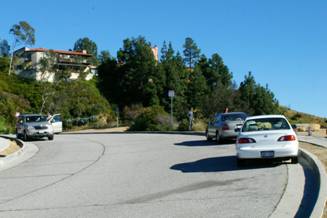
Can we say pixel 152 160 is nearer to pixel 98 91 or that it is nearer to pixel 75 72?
pixel 98 91

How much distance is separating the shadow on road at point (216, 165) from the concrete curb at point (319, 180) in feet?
3.22

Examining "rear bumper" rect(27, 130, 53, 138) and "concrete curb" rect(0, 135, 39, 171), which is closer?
"concrete curb" rect(0, 135, 39, 171)

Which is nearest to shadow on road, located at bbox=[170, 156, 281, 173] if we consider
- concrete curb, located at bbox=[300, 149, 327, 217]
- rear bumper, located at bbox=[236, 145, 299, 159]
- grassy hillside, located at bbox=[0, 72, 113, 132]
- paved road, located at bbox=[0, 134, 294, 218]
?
paved road, located at bbox=[0, 134, 294, 218]

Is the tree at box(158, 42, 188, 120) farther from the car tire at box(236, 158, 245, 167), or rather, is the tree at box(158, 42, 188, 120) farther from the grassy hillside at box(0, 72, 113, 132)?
the car tire at box(236, 158, 245, 167)

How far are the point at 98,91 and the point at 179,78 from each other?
47.4 ft

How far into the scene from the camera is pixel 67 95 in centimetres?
8250

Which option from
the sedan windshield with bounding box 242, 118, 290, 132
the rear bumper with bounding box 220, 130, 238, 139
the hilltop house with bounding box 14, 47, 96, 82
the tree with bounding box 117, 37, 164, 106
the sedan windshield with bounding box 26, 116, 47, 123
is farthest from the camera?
the hilltop house with bounding box 14, 47, 96, 82

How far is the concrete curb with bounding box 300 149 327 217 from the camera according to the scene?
8.36 metres

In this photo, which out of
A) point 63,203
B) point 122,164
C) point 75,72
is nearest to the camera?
point 63,203

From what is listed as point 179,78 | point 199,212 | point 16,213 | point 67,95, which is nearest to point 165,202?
point 199,212

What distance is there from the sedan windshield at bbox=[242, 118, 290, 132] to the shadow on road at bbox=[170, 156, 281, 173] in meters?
1.00

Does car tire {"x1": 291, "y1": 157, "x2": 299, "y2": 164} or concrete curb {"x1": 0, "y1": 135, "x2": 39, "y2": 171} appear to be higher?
car tire {"x1": 291, "y1": 157, "x2": 299, "y2": 164}

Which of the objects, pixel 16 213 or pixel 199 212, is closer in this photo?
pixel 199 212

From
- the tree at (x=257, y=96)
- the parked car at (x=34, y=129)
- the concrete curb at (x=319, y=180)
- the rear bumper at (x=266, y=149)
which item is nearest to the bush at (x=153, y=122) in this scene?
the parked car at (x=34, y=129)
